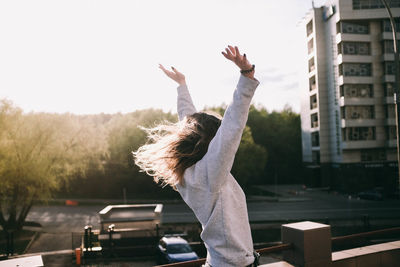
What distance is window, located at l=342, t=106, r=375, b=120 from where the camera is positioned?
131 feet

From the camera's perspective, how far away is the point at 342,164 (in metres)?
39.8

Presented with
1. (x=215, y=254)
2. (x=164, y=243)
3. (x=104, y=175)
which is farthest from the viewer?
(x=104, y=175)

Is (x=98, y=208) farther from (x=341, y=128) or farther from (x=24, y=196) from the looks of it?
(x=341, y=128)

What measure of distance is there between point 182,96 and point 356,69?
42620mm

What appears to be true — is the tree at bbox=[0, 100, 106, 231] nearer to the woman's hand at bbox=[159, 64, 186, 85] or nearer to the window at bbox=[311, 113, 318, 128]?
the woman's hand at bbox=[159, 64, 186, 85]

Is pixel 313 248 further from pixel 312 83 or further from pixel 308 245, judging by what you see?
pixel 312 83

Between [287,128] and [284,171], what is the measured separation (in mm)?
7768

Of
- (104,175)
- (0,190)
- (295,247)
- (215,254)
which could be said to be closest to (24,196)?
(0,190)

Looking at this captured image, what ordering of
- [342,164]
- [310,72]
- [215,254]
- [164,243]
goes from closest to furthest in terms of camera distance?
[215,254]
[164,243]
[342,164]
[310,72]

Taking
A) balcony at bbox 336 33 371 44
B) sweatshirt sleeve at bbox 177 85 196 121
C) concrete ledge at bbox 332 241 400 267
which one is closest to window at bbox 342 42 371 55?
balcony at bbox 336 33 371 44

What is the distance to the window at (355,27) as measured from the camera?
132ft

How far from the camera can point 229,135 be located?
170 cm

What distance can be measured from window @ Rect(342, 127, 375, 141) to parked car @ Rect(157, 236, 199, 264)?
29695mm

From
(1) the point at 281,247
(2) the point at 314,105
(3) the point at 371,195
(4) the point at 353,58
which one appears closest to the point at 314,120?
(2) the point at 314,105
